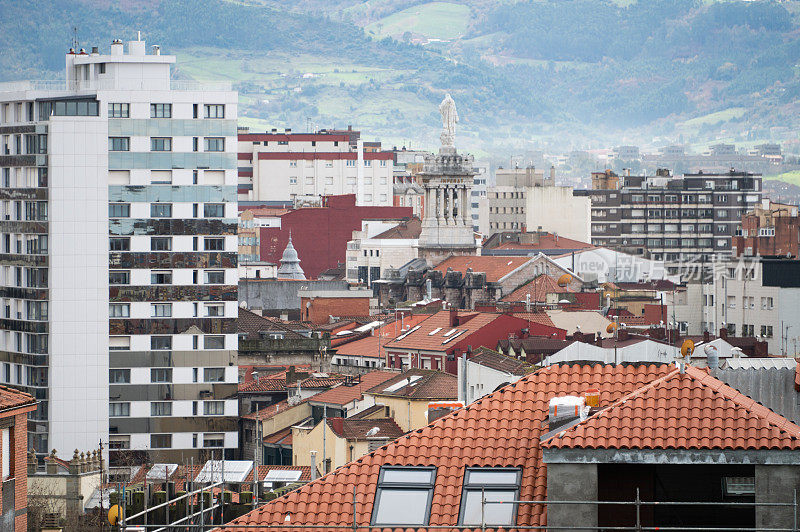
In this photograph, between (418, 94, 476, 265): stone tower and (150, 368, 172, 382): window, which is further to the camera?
(418, 94, 476, 265): stone tower

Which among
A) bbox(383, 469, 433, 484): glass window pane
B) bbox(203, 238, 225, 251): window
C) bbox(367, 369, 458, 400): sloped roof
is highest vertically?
bbox(203, 238, 225, 251): window

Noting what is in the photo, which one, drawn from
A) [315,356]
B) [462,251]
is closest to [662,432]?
[315,356]

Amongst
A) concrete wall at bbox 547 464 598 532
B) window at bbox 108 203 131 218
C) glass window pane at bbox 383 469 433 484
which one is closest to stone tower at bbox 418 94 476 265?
window at bbox 108 203 131 218

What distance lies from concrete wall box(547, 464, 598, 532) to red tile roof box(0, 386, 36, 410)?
9406 millimetres

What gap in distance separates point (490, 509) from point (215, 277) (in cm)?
7458

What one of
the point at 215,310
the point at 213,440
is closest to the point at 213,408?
the point at 213,440

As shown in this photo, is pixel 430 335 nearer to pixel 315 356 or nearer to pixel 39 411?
pixel 315 356

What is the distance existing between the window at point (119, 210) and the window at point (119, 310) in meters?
3.96

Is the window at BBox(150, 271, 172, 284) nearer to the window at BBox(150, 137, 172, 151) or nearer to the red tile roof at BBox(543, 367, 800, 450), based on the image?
the window at BBox(150, 137, 172, 151)

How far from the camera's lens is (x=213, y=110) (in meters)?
99.1

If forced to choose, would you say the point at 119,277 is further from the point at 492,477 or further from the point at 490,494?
the point at 490,494

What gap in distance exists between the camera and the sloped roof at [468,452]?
25953mm

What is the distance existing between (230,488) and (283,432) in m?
27.7

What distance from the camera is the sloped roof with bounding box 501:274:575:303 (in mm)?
151625
